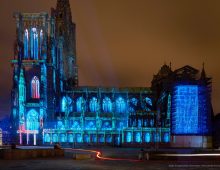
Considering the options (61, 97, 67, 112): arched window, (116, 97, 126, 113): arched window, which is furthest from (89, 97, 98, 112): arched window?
(61, 97, 67, 112): arched window

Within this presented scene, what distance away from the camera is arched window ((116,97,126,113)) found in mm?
126062

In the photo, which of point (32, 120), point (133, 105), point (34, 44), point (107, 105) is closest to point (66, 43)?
point (34, 44)

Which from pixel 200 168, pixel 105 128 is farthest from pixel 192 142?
pixel 200 168

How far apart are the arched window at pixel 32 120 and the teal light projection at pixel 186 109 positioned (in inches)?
1552

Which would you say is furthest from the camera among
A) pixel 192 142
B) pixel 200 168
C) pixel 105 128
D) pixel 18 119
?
pixel 105 128

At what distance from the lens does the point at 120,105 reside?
127 m

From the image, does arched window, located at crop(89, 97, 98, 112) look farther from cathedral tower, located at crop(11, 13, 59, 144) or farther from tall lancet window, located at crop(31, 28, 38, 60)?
tall lancet window, located at crop(31, 28, 38, 60)

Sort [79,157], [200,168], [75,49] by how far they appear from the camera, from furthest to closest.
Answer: [75,49] → [79,157] → [200,168]

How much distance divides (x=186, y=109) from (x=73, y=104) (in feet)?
138

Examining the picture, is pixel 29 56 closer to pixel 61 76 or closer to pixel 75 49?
pixel 61 76

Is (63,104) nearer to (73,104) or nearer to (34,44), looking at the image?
(73,104)

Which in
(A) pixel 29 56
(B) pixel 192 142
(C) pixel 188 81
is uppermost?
(A) pixel 29 56

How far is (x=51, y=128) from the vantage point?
113m

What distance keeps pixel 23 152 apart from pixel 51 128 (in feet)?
223
